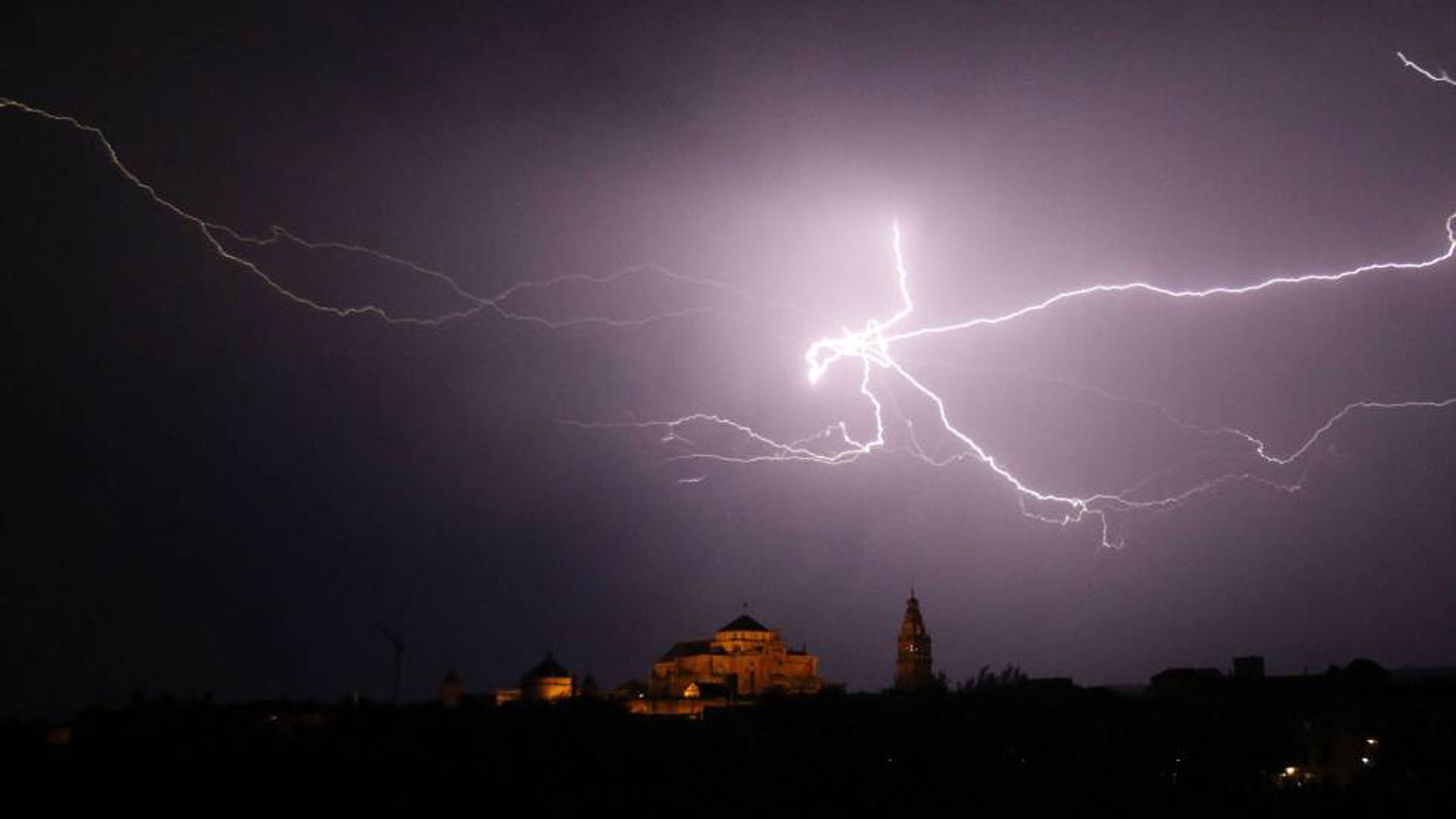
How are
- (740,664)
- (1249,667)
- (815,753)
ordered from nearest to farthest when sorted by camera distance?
1. (815,753)
2. (1249,667)
3. (740,664)

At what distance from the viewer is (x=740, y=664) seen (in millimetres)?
81875

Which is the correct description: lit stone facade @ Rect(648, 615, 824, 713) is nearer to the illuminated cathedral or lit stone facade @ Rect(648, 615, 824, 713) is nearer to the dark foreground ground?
the illuminated cathedral

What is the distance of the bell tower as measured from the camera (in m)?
75.0

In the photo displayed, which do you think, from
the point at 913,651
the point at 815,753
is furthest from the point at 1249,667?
the point at 815,753

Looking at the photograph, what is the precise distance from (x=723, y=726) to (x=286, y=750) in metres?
16.6

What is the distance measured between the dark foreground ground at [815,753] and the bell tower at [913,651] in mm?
17917

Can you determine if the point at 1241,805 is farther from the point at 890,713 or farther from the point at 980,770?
the point at 890,713

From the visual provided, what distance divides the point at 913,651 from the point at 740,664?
37.3ft

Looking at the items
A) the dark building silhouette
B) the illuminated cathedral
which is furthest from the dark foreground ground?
the illuminated cathedral

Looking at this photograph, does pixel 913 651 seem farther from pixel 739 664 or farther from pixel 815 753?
pixel 815 753

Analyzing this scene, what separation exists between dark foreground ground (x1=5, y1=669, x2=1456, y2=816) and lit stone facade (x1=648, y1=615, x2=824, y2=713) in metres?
23.6

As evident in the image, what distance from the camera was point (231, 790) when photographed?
2814cm

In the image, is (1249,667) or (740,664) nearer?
(1249,667)

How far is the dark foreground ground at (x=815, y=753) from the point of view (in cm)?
2959
